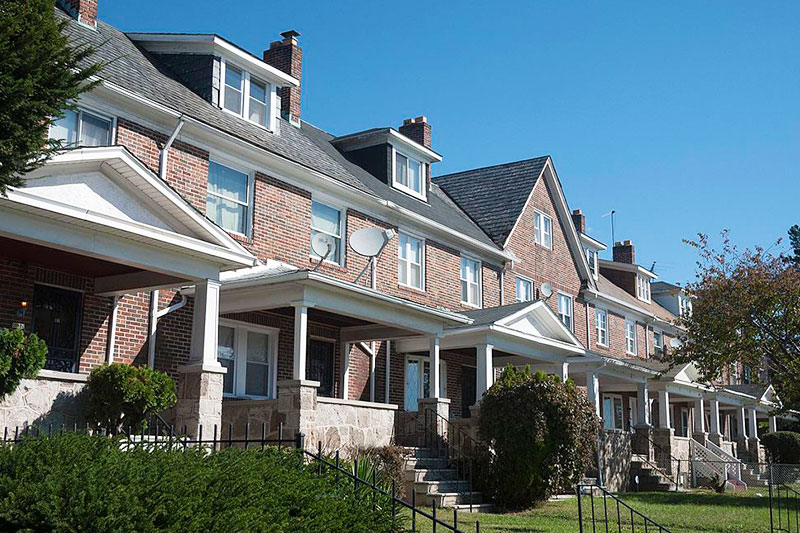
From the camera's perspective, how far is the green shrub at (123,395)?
42.5 ft

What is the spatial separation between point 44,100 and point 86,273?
23.4ft

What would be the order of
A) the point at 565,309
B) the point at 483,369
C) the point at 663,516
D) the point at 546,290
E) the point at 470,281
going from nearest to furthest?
the point at 663,516 → the point at 483,369 → the point at 470,281 → the point at 546,290 → the point at 565,309

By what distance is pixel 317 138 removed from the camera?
2450 cm

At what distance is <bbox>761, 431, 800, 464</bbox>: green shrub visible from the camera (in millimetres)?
40656

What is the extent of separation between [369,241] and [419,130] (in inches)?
417

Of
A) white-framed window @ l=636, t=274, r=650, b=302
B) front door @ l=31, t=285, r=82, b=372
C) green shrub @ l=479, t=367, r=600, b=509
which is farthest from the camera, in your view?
white-framed window @ l=636, t=274, r=650, b=302

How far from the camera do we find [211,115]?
18344mm

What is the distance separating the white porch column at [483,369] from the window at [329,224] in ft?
13.2

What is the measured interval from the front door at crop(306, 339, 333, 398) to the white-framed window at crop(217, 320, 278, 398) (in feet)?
4.31

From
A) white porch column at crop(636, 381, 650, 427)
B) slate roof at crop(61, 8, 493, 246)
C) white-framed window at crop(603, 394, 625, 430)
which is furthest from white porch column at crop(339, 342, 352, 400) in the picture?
white-framed window at crop(603, 394, 625, 430)

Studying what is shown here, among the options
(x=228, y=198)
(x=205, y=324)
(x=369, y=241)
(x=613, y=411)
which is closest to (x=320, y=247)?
(x=369, y=241)

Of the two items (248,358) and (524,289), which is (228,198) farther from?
(524,289)

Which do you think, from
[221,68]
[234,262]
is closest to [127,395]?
[234,262]

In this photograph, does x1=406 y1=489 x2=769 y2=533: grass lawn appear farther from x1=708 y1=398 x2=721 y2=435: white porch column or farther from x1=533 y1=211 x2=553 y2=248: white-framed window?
x1=708 y1=398 x2=721 y2=435: white porch column
